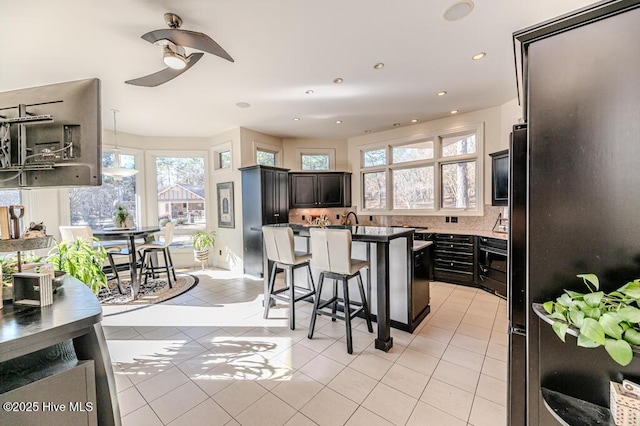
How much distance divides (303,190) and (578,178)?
536 cm

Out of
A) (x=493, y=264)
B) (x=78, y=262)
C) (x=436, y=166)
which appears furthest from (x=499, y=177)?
(x=78, y=262)

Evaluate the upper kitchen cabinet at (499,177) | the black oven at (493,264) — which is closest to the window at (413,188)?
the upper kitchen cabinet at (499,177)

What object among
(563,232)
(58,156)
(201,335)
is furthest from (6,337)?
(201,335)

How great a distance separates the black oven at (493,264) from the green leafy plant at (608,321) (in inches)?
→ 138

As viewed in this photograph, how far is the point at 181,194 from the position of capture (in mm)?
5992

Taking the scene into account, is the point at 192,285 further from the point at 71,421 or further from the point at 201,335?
the point at 71,421

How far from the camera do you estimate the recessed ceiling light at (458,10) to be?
2.07m

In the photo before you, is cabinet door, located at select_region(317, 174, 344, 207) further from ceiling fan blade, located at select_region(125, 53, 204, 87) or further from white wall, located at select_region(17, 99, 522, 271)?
ceiling fan blade, located at select_region(125, 53, 204, 87)

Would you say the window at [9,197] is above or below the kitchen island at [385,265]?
above

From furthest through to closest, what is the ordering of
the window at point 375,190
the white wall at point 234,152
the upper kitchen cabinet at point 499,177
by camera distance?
the window at point 375,190 < the white wall at point 234,152 < the upper kitchen cabinet at point 499,177

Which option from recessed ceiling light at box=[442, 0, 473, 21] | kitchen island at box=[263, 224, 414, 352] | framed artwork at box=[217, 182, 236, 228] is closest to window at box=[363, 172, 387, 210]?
framed artwork at box=[217, 182, 236, 228]

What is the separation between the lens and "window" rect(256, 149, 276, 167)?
5.87 m

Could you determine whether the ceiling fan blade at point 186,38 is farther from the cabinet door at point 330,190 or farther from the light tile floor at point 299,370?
the cabinet door at point 330,190

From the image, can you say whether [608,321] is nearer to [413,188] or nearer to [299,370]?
[299,370]
